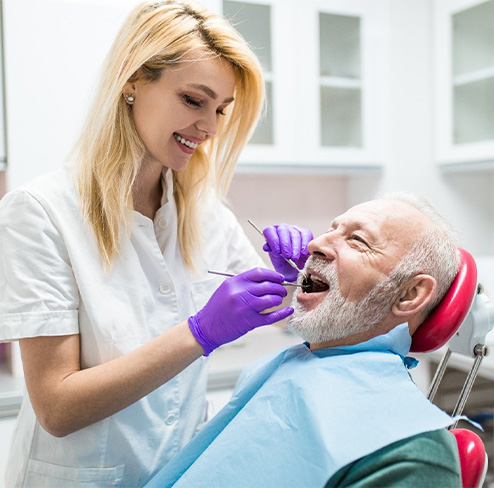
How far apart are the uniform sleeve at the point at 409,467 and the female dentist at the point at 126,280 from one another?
1.16 feet

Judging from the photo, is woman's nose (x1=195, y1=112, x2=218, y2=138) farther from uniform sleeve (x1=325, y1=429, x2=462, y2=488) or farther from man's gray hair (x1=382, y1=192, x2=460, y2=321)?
uniform sleeve (x1=325, y1=429, x2=462, y2=488)

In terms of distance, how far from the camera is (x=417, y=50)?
279 cm

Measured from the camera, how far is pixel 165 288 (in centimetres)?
135

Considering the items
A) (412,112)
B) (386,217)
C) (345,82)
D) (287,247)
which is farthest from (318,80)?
(386,217)

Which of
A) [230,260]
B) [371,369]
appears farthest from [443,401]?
[371,369]

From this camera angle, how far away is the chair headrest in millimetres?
1147

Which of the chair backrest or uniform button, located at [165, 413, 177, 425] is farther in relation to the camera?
uniform button, located at [165, 413, 177, 425]

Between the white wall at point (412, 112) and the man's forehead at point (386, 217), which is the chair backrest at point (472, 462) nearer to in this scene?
the man's forehead at point (386, 217)

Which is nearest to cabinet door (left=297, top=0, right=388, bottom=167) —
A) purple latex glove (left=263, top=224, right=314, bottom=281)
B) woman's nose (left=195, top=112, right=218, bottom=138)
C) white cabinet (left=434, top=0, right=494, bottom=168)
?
white cabinet (left=434, top=0, right=494, bottom=168)

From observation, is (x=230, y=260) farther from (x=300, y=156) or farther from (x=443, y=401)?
(x=443, y=401)

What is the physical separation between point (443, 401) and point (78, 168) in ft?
6.74

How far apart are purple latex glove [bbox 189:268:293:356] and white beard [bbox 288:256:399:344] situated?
0.06 meters

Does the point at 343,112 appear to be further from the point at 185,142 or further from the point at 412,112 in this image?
the point at 185,142

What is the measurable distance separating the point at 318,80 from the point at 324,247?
148 cm
